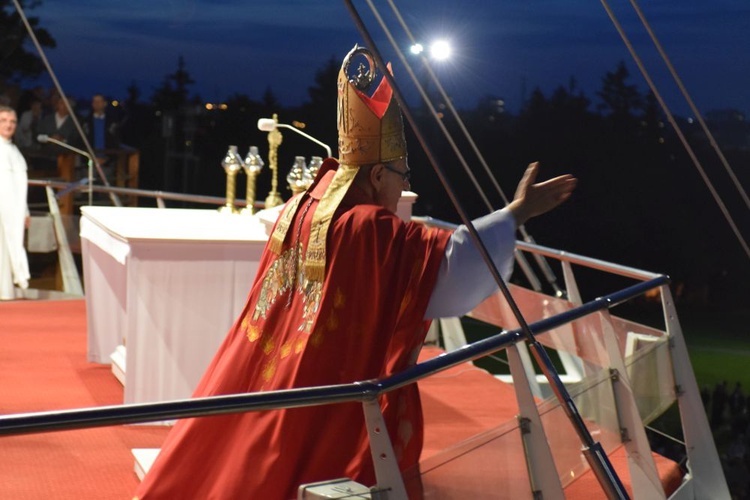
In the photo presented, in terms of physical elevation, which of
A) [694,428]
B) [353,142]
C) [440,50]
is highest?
[440,50]

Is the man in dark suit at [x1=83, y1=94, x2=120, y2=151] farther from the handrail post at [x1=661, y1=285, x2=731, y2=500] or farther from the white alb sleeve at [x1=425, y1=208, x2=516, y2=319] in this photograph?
the white alb sleeve at [x1=425, y1=208, x2=516, y2=319]

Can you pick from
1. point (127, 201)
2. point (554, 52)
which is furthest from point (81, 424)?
point (554, 52)

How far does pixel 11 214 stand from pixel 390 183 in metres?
5.60

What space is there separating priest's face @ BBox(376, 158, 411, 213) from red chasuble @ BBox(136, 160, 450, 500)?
0.15 ft

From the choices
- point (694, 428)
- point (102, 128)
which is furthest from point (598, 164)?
point (694, 428)

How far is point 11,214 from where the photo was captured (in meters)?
8.06

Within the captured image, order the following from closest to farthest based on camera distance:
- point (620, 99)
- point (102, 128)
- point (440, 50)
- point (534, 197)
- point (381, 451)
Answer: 1. point (381, 451)
2. point (534, 197)
3. point (102, 128)
4. point (620, 99)
5. point (440, 50)

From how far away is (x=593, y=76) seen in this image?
1202 inches

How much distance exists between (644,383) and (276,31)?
26277 mm

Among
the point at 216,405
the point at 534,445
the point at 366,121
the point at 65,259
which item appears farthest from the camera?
the point at 65,259

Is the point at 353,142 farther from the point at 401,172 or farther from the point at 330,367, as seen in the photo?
the point at 330,367

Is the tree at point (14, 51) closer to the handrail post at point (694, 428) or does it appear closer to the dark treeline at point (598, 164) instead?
the dark treeline at point (598, 164)

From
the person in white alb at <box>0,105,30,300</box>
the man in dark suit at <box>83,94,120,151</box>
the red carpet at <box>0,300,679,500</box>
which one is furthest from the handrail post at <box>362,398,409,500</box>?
the man in dark suit at <box>83,94,120,151</box>

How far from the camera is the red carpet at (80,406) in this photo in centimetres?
347
